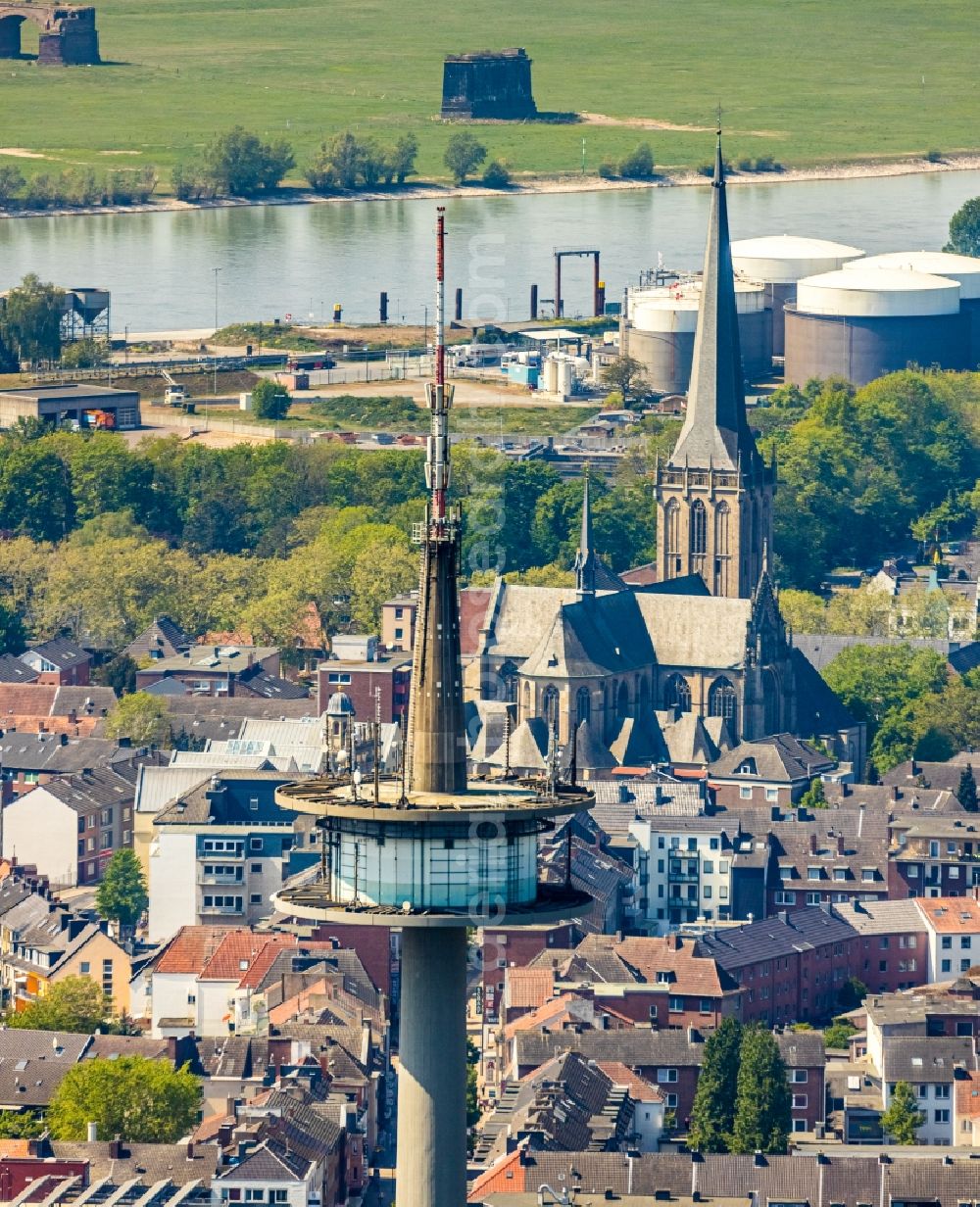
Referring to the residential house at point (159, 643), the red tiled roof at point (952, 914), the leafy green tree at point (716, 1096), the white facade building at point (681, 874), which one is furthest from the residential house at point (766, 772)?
the leafy green tree at point (716, 1096)

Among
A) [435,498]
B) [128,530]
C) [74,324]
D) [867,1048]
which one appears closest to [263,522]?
[128,530]

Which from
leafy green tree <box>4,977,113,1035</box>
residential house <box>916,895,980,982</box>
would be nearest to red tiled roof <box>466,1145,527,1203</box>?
leafy green tree <box>4,977,113,1035</box>

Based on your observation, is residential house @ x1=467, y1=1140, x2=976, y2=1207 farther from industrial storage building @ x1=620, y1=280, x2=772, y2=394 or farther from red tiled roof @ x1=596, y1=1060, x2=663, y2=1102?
industrial storage building @ x1=620, y1=280, x2=772, y2=394

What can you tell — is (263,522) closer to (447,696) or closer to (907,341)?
(907,341)

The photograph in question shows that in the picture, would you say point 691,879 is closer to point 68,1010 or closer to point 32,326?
point 68,1010

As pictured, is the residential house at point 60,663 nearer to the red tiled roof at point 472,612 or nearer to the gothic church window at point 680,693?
the red tiled roof at point 472,612
